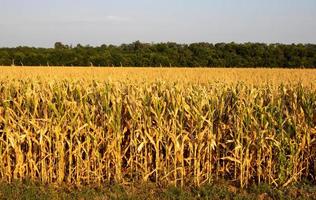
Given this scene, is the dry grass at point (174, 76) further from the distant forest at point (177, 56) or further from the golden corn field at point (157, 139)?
the distant forest at point (177, 56)

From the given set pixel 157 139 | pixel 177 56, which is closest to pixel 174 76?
pixel 157 139

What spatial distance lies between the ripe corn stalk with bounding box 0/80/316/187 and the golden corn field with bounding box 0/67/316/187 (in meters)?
0.02

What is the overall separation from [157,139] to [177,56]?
125 feet

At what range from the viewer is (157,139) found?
7727 mm

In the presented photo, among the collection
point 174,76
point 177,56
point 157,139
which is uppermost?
point 177,56

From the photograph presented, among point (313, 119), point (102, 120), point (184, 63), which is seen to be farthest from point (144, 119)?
point (184, 63)

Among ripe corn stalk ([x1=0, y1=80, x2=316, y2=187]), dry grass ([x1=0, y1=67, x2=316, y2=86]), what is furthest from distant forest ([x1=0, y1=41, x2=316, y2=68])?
ripe corn stalk ([x1=0, y1=80, x2=316, y2=187])

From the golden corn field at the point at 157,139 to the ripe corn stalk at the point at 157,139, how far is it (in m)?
0.02

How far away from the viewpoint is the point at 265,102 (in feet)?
27.9

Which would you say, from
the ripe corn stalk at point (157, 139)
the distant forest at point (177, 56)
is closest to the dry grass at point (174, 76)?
the ripe corn stalk at point (157, 139)

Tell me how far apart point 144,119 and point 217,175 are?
1598mm

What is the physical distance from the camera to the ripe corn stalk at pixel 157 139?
7.71m

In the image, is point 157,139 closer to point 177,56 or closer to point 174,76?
point 174,76

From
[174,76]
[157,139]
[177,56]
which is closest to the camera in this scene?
[157,139]
